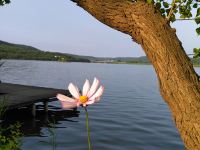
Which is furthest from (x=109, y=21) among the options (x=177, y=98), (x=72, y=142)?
(x=72, y=142)

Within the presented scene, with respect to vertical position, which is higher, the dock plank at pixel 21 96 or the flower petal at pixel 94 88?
the flower petal at pixel 94 88

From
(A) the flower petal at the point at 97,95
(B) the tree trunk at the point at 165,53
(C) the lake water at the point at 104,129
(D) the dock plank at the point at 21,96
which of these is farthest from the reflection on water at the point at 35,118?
(A) the flower petal at the point at 97,95

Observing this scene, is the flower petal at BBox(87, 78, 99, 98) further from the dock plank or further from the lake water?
the dock plank

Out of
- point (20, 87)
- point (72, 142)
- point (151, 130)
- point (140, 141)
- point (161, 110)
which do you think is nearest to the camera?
point (72, 142)

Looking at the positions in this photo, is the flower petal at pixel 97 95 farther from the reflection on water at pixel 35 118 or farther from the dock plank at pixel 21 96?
the reflection on water at pixel 35 118

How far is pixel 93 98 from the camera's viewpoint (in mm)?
2338

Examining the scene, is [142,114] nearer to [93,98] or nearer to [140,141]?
[140,141]

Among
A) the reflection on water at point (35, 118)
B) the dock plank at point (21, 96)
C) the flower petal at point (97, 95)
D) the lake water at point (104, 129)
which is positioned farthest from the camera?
the reflection on water at point (35, 118)

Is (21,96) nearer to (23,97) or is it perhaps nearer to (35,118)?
(23,97)

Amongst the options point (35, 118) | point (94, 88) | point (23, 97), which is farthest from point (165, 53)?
point (35, 118)

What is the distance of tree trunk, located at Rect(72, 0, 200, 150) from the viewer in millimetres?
3672

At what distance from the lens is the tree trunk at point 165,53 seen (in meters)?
3.67

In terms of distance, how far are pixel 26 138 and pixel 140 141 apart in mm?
5478

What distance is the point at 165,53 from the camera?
3.84m
